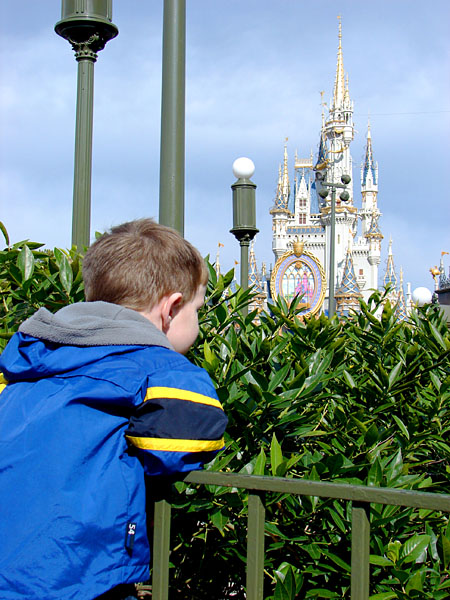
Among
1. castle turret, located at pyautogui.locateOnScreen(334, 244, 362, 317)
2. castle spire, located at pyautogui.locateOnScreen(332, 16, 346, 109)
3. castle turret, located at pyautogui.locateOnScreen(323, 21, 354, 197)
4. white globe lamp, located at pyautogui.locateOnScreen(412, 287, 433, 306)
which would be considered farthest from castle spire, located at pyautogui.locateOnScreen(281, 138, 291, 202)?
white globe lamp, located at pyautogui.locateOnScreen(412, 287, 433, 306)

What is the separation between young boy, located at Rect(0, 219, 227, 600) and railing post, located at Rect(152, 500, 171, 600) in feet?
0.82

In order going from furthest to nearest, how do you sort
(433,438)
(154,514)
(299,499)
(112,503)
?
(433,438) < (299,499) < (154,514) < (112,503)

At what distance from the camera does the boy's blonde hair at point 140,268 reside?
172cm

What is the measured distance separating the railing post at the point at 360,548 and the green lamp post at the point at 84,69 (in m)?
2.99

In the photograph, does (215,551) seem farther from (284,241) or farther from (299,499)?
(284,241)

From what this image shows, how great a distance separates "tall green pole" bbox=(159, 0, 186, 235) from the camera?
3824 mm

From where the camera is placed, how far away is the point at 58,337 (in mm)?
1619

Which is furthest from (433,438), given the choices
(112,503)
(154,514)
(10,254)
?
(10,254)

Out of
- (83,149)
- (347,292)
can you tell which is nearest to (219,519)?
(83,149)

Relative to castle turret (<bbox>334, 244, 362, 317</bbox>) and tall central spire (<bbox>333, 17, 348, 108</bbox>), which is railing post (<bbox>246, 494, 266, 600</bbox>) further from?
tall central spire (<bbox>333, 17, 348, 108</bbox>)

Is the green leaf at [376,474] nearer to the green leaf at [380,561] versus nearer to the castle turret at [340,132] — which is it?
the green leaf at [380,561]

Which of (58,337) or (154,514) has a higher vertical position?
(58,337)

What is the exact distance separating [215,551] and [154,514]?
453 mm

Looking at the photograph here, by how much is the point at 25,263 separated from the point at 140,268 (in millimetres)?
1124
